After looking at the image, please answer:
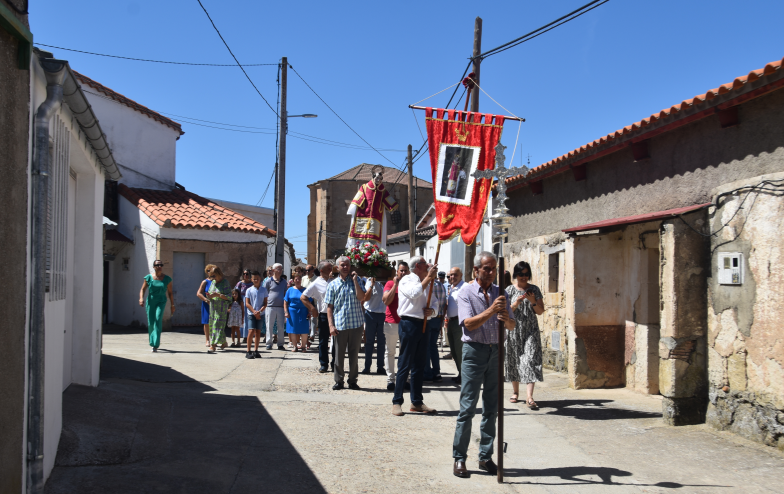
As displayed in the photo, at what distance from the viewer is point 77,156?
20.8ft

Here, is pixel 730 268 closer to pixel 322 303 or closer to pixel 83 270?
pixel 322 303

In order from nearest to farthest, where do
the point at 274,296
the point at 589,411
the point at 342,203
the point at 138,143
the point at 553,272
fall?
the point at 589,411, the point at 553,272, the point at 274,296, the point at 138,143, the point at 342,203

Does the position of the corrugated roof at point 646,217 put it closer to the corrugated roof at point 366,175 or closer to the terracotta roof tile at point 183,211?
the terracotta roof tile at point 183,211

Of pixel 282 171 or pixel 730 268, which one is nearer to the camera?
pixel 730 268

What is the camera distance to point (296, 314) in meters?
13.0

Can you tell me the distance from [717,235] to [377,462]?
4.30m

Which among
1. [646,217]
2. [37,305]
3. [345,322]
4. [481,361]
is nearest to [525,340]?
[646,217]

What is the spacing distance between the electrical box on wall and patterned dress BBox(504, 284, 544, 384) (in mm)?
2026

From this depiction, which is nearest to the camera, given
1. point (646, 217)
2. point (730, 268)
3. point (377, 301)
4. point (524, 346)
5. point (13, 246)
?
point (13, 246)

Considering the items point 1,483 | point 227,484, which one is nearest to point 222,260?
point 227,484

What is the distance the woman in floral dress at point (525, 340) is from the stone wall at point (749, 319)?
1933 mm

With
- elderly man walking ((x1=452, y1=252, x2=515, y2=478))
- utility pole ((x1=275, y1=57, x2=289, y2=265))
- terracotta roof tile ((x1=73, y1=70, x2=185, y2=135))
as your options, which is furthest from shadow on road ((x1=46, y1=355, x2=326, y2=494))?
terracotta roof tile ((x1=73, y1=70, x2=185, y2=135))

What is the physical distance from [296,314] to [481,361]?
8.22 metres

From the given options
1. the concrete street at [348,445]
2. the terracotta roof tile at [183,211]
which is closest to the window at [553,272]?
the concrete street at [348,445]
